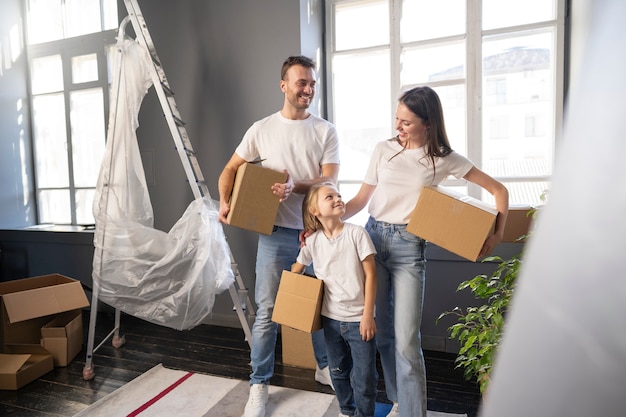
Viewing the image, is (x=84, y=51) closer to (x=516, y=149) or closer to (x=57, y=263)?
(x=57, y=263)

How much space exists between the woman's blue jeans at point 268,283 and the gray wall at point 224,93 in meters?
0.93

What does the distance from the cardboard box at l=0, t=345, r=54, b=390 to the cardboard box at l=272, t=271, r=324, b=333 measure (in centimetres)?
150

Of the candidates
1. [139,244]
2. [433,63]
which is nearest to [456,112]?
[433,63]

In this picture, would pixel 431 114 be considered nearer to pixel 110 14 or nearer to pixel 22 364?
pixel 22 364

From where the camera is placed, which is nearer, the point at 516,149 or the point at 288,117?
the point at 288,117

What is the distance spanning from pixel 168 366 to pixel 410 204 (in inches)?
66.9

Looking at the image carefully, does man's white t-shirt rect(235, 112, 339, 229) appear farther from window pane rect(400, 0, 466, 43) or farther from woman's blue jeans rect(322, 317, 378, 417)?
window pane rect(400, 0, 466, 43)

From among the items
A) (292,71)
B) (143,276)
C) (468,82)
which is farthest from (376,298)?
(468,82)

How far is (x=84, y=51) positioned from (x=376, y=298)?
10.5 ft

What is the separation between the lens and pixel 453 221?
142 centimetres

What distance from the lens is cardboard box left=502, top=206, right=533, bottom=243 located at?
Answer: 6.97 ft

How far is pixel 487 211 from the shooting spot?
55.0 inches

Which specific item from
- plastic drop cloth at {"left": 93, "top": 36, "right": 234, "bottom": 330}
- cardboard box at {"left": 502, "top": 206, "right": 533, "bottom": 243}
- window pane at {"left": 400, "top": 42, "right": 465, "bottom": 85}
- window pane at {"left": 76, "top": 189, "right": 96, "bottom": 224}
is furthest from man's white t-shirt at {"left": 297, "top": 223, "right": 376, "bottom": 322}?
window pane at {"left": 76, "top": 189, "right": 96, "bottom": 224}

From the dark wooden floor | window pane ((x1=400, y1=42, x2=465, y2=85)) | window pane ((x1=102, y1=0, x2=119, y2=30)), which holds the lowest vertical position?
the dark wooden floor
